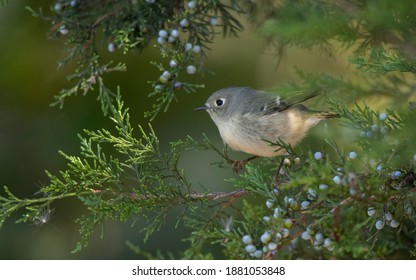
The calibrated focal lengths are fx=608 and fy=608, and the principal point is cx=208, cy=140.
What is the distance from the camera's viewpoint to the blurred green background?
306 centimetres

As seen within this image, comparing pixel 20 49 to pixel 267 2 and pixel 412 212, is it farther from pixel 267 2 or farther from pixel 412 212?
pixel 412 212

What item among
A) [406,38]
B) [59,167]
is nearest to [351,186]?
[406,38]

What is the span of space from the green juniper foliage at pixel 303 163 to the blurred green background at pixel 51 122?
101 cm

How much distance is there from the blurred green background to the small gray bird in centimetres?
75

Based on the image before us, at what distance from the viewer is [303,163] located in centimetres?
158

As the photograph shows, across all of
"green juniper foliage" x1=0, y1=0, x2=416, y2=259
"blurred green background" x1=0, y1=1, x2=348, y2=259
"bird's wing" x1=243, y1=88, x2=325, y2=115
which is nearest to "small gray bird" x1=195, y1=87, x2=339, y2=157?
"bird's wing" x1=243, y1=88, x2=325, y2=115

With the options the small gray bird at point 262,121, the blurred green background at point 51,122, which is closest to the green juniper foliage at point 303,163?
the small gray bird at point 262,121

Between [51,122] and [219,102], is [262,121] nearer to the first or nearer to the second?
[219,102]

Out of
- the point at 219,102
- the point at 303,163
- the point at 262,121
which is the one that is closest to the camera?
the point at 303,163

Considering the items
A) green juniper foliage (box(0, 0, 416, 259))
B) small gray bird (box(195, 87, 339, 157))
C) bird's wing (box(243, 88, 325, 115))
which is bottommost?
small gray bird (box(195, 87, 339, 157))

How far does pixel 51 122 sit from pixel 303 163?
1.91 m

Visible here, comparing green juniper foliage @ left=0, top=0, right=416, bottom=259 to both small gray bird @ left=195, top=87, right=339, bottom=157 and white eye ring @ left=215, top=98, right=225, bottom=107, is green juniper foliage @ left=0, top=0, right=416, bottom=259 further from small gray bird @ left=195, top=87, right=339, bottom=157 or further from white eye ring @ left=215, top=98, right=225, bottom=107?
white eye ring @ left=215, top=98, right=225, bottom=107

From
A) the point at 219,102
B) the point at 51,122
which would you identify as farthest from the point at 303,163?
the point at 51,122
